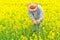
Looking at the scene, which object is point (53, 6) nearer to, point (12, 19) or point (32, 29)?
point (12, 19)

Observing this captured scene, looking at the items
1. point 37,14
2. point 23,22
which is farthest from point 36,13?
point 23,22

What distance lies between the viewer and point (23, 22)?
10.0 m

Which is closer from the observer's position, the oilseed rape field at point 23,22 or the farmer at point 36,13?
the farmer at point 36,13

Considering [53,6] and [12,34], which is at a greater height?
[12,34]

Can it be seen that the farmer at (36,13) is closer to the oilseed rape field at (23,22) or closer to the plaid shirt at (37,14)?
the plaid shirt at (37,14)

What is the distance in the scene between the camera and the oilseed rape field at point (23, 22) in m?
8.70

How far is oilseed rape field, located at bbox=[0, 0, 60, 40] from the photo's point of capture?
343 inches

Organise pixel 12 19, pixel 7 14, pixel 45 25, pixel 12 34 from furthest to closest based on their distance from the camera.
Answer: pixel 7 14
pixel 12 19
pixel 45 25
pixel 12 34

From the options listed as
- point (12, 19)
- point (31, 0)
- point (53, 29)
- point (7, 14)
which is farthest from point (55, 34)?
point (31, 0)

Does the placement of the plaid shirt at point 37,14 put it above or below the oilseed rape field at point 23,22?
above

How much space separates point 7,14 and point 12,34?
2554 mm

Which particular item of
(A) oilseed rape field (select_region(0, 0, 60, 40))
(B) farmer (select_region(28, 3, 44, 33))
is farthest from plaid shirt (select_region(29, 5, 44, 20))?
(A) oilseed rape field (select_region(0, 0, 60, 40))

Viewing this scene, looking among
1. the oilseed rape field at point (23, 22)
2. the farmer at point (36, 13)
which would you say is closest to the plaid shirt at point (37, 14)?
the farmer at point (36, 13)

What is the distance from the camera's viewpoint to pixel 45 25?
969 cm
